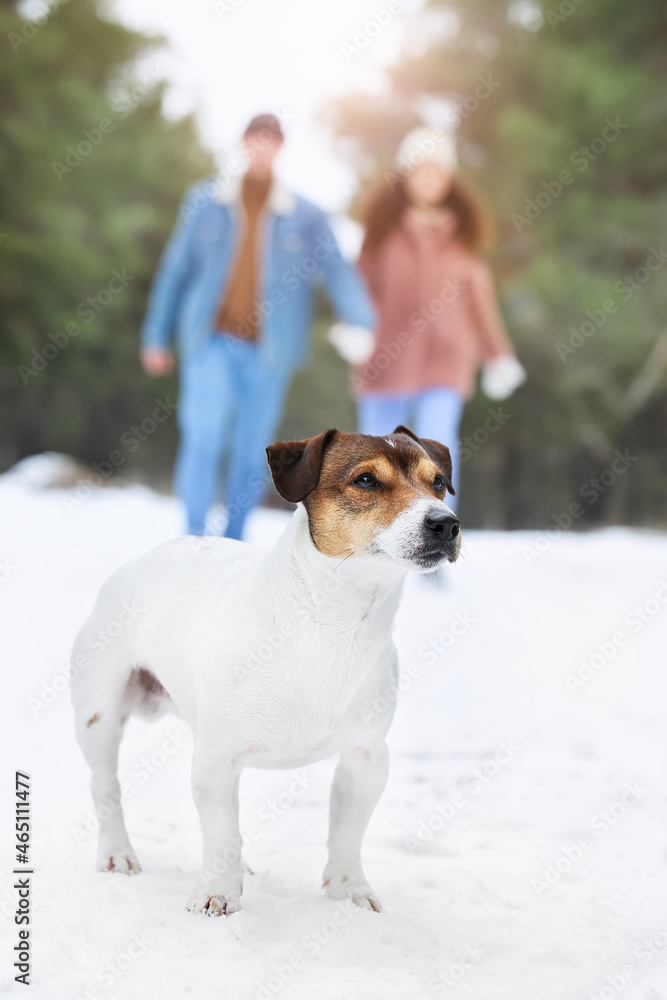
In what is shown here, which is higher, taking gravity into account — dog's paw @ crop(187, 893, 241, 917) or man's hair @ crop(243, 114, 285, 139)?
man's hair @ crop(243, 114, 285, 139)

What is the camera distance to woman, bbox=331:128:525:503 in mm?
6594

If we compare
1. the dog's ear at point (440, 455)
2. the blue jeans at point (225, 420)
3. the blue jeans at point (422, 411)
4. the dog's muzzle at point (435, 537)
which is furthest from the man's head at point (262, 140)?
the dog's muzzle at point (435, 537)

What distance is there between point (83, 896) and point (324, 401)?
16.8m

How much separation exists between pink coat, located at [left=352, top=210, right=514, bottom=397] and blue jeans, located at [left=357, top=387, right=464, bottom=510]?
69mm

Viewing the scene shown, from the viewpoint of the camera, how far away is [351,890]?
2555 millimetres

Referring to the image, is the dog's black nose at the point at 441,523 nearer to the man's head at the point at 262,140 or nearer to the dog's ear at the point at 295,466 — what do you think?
the dog's ear at the point at 295,466

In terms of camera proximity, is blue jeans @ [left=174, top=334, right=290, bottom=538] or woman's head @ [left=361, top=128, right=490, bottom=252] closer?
blue jeans @ [left=174, top=334, right=290, bottom=538]

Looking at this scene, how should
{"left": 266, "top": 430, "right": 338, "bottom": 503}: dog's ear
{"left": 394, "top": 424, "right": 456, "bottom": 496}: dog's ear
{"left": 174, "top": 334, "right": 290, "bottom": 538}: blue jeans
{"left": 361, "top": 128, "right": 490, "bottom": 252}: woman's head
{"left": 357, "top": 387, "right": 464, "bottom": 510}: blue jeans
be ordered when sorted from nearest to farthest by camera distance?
{"left": 266, "top": 430, "right": 338, "bottom": 503}: dog's ear < {"left": 394, "top": 424, "right": 456, "bottom": 496}: dog's ear < {"left": 174, "top": 334, "right": 290, "bottom": 538}: blue jeans < {"left": 357, "top": 387, "right": 464, "bottom": 510}: blue jeans < {"left": 361, "top": 128, "right": 490, "bottom": 252}: woman's head

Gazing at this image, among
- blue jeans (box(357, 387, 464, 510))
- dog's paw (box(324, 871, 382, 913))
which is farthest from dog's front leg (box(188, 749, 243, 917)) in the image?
blue jeans (box(357, 387, 464, 510))

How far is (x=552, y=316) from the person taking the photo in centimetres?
1577

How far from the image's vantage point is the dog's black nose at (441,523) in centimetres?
225

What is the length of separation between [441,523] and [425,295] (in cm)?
482

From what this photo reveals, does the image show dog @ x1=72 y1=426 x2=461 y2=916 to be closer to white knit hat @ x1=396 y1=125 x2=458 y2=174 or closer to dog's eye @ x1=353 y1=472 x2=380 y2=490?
dog's eye @ x1=353 y1=472 x2=380 y2=490

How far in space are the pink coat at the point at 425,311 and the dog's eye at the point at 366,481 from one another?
4.23m
